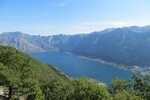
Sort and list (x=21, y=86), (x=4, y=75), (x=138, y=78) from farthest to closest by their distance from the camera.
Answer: (x=138, y=78)
(x=21, y=86)
(x=4, y=75)

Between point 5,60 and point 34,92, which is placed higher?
point 5,60

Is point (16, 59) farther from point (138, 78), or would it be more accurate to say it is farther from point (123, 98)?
point (138, 78)

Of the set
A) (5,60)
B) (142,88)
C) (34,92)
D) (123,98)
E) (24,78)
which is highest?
(5,60)

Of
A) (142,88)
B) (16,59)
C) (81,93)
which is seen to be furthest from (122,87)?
(16,59)

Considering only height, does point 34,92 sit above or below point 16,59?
below

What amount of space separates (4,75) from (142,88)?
38.8 meters

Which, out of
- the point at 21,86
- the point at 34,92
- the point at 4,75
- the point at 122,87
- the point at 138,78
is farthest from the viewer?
the point at 138,78

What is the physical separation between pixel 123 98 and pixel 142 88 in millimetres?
23250

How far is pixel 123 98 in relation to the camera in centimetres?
2202

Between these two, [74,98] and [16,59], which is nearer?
[74,98]

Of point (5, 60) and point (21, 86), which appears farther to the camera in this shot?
point (5, 60)

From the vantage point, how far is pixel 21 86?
26328 mm

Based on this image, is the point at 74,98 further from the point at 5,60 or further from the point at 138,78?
the point at 138,78

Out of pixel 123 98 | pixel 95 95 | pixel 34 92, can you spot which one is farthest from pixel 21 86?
pixel 123 98
